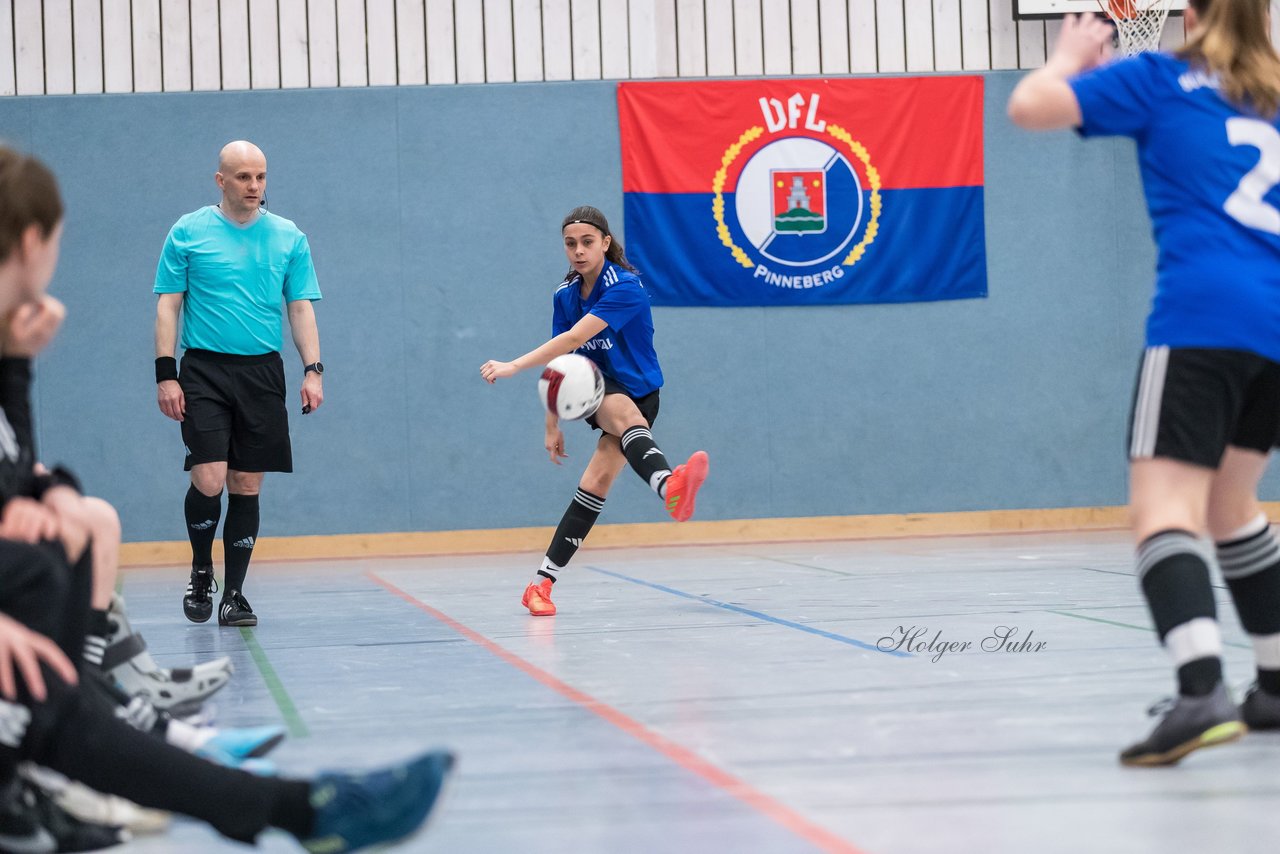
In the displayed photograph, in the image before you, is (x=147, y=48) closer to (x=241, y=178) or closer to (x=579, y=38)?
(x=579, y=38)

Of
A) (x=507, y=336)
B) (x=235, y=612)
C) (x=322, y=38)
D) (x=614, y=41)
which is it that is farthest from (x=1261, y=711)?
(x=322, y=38)

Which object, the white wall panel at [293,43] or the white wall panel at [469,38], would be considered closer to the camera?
the white wall panel at [293,43]

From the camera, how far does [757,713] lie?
3088 mm

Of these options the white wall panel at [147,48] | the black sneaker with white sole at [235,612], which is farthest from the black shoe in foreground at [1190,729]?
the white wall panel at [147,48]

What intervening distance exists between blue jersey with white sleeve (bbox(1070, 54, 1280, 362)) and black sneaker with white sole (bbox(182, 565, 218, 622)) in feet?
12.7

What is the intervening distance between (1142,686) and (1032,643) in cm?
77

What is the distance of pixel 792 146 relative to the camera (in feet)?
32.7

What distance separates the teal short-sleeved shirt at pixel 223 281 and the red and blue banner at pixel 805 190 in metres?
4.47

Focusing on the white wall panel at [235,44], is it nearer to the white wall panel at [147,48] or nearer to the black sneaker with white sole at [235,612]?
the white wall panel at [147,48]

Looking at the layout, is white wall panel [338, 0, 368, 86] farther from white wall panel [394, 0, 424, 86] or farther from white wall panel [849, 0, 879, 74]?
white wall panel [849, 0, 879, 74]

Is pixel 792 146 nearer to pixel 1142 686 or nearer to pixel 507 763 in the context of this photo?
pixel 1142 686

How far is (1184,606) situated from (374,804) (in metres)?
1.44

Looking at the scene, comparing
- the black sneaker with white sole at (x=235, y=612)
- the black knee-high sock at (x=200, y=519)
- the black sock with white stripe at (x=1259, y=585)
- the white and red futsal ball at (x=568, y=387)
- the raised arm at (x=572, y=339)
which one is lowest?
the black sneaker with white sole at (x=235, y=612)

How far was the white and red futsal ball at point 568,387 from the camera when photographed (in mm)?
5312
